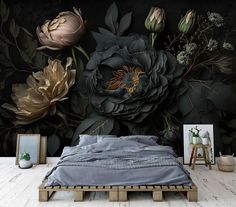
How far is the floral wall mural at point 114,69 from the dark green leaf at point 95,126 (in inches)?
0.5

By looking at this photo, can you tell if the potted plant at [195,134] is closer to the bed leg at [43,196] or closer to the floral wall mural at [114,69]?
the floral wall mural at [114,69]

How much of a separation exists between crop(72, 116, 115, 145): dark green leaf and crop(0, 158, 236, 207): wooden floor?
80 centimetres

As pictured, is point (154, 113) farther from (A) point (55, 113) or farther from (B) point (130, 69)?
(A) point (55, 113)

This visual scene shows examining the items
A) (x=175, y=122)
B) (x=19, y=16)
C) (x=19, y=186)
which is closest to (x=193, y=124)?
(x=175, y=122)

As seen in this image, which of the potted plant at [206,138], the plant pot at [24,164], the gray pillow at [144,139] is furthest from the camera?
the potted plant at [206,138]

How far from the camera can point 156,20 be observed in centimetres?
497

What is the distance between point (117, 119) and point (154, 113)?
0.51 meters

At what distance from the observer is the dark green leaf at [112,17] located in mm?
5082

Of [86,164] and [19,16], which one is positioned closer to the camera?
[86,164]

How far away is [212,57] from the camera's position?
507 cm

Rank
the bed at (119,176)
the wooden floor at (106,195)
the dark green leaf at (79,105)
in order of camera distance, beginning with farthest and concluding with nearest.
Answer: the dark green leaf at (79,105) → the bed at (119,176) → the wooden floor at (106,195)

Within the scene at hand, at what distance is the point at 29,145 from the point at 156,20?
2405mm

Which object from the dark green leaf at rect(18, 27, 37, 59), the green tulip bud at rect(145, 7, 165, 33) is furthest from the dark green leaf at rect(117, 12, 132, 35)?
the dark green leaf at rect(18, 27, 37, 59)

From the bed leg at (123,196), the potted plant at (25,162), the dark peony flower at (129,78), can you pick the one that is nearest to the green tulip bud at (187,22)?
the dark peony flower at (129,78)
